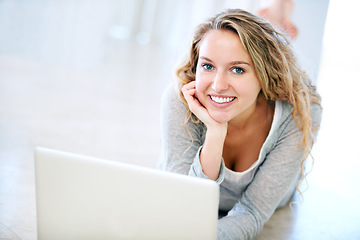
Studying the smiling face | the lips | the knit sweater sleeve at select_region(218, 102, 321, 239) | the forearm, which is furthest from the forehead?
the knit sweater sleeve at select_region(218, 102, 321, 239)

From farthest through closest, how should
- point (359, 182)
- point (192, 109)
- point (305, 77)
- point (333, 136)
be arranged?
1. point (333, 136)
2. point (359, 182)
3. point (305, 77)
4. point (192, 109)

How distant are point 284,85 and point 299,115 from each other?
15 cm

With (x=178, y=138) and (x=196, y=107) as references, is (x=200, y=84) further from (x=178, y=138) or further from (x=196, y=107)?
(x=178, y=138)

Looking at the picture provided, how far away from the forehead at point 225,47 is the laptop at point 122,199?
599 millimetres

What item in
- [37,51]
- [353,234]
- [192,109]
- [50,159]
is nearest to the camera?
[50,159]

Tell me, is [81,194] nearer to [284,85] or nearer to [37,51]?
[284,85]

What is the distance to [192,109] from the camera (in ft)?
4.88

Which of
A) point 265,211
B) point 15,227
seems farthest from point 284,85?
point 15,227

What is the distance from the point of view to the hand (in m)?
1.46

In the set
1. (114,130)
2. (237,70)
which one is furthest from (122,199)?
(114,130)

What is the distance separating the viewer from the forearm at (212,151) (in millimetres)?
1451

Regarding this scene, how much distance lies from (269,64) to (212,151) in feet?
1.18

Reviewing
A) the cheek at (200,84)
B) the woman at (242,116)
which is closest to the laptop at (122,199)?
the woman at (242,116)

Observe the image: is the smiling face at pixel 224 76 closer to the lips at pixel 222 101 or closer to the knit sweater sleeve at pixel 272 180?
the lips at pixel 222 101
